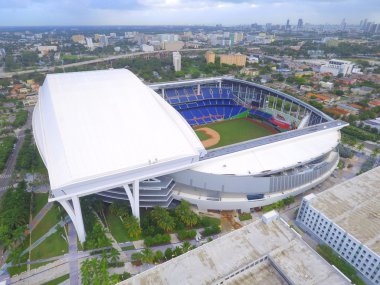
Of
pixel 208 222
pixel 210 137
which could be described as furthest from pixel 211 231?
pixel 210 137

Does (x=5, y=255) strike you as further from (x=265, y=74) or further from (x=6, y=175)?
(x=265, y=74)

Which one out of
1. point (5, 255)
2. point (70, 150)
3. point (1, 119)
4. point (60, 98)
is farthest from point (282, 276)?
point (1, 119)

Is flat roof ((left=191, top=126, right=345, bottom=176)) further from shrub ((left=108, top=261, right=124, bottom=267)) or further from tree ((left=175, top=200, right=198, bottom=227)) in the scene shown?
shrub ((left=108, top=261, right=124, bottom=267))

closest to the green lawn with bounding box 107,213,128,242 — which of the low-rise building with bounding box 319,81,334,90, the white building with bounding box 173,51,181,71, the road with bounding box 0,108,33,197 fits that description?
the road with bounding box 0,108,33,197

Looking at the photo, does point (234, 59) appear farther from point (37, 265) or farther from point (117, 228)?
point (37, 265)

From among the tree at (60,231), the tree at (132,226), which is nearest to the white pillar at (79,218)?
the tree at (60,231)

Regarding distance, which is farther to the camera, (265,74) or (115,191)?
(265,74)
